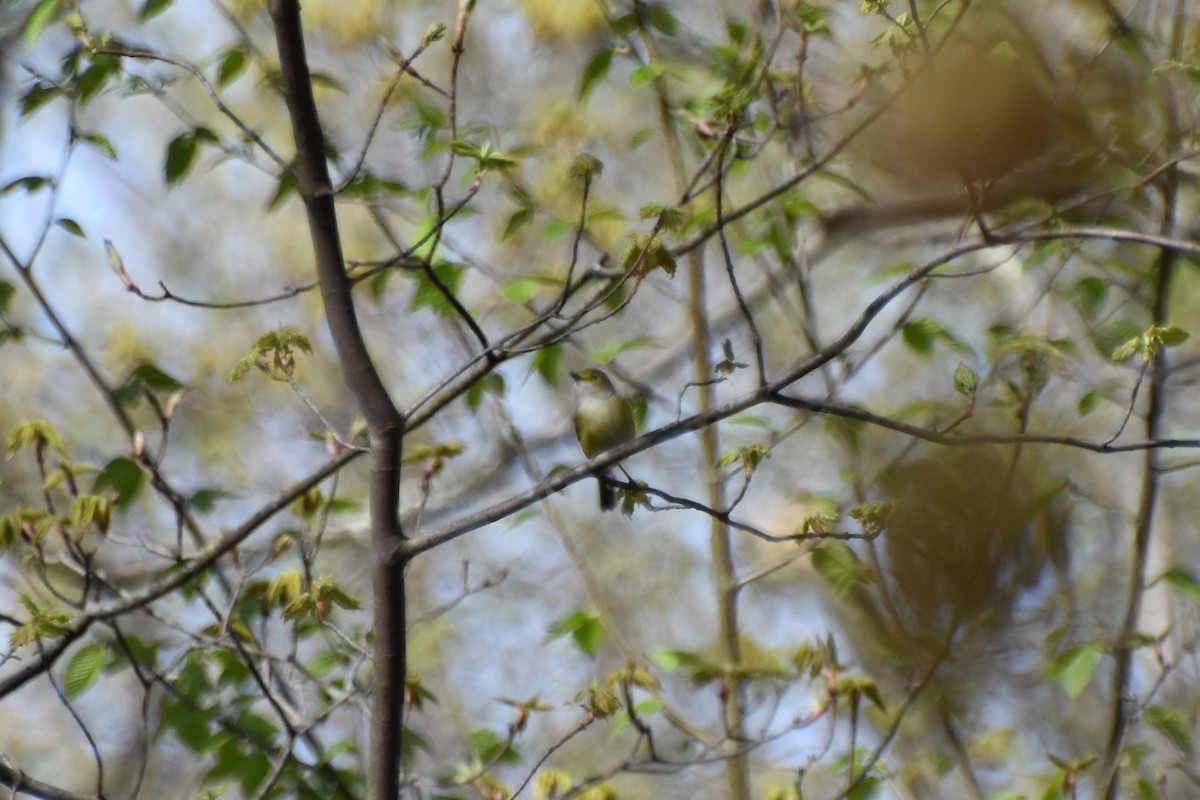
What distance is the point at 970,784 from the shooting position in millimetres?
3270

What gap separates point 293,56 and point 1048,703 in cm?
540

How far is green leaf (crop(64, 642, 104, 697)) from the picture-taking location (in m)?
2.58

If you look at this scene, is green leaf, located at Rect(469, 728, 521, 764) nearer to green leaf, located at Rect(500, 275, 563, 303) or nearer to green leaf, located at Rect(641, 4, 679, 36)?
green leaf, located at Rect(500, 275, 563, 303)

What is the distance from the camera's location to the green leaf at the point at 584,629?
292 cm

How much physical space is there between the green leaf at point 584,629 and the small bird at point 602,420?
124cm

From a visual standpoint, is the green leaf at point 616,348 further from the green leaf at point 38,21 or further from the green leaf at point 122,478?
the green leaf at point 38,21

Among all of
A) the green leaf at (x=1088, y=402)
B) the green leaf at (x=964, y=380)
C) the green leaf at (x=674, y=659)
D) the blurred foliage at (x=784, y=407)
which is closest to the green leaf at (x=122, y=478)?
the blurred foliage at (x=784, y=407)

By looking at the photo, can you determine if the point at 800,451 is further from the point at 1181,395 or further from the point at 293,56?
the point at 293,56

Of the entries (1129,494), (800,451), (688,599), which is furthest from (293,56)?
(688,599)

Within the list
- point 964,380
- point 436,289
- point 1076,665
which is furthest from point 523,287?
point 1076,665

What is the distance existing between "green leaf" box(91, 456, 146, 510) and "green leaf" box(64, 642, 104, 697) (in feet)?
1.15

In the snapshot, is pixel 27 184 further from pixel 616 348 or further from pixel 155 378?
pixel 616 348

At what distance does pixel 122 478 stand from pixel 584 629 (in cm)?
112

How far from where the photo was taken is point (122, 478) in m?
2.59
